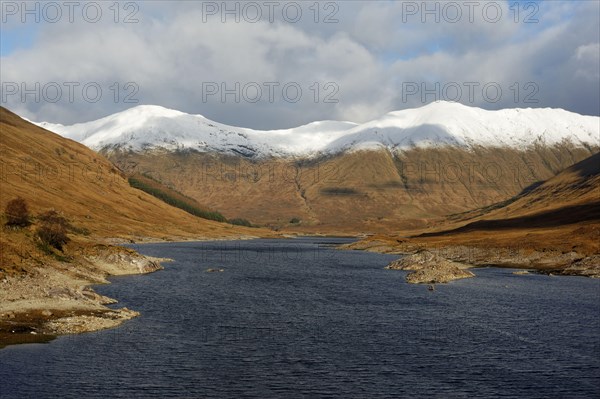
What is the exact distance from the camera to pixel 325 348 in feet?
182

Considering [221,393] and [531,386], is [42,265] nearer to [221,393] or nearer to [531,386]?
[221,393]

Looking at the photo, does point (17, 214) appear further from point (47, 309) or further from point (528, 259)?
point (528, 259)

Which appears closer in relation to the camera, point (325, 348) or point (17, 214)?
point (325, 348)

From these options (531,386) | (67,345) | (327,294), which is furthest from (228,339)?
(327,294)

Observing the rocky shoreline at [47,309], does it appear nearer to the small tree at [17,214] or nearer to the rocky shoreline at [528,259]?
the small tree at [17,214]

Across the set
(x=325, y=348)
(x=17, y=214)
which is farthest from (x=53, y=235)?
(x=325, y=348)

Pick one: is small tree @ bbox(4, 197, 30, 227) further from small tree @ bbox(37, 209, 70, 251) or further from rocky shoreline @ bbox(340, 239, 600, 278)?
rocky shoreline @ bbox(340, 239, 600, 278)

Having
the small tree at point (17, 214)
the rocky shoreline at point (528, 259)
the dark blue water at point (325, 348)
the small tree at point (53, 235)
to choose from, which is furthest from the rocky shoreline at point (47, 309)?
the rocky shoreline at point (528, 259)

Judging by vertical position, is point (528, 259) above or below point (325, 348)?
above

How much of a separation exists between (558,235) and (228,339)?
426ft

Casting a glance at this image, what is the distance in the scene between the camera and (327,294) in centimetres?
9412

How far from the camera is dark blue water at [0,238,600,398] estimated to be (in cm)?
4312

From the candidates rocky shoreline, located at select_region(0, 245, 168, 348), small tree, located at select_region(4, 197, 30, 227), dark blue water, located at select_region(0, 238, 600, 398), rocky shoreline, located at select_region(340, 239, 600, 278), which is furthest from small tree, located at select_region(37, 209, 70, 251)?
rocky shoreline, located at select_region(340, 239, 600, 278)

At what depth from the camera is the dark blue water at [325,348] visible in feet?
141
